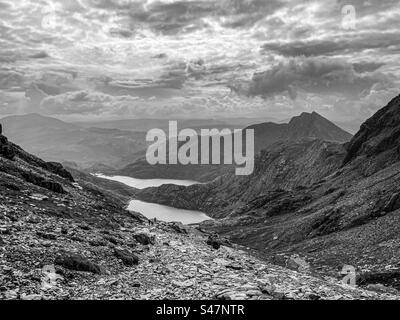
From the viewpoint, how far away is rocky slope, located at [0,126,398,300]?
2492 cm

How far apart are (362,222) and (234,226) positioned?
275ft

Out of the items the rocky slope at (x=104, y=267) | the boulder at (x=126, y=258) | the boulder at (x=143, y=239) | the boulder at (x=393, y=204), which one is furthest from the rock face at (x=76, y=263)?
the boulder at (x=393, y=204)

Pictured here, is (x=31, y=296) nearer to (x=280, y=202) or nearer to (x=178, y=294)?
(x=178, y=294)

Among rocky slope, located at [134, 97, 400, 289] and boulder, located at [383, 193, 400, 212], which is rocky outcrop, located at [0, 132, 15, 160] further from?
boulder, located at [383, 193, 400, 212]

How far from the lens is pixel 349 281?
49219 millimetres

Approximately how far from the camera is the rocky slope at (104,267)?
24.9 meters

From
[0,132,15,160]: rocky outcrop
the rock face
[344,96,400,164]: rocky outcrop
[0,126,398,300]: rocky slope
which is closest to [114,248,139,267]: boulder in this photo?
[0,126,398,300]: rocky slope

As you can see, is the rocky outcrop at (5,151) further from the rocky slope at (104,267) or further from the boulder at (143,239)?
the boulder at (143,239)

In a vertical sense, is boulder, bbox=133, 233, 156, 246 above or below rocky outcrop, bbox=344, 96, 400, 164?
below

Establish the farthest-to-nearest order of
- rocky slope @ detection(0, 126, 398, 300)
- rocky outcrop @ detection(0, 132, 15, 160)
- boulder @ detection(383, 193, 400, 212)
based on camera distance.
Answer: boulder @ detection(383, 193, 400, 212) → rocky outcrop @ detection(0, 132, 15, 160) → rocky slope @ detection(0, 126, 398, 300)

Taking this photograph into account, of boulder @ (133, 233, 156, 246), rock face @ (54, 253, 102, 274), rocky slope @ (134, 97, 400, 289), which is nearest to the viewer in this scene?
rock face @ (54, 253, 102, 274)

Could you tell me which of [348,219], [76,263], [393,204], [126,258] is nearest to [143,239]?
[126,258]

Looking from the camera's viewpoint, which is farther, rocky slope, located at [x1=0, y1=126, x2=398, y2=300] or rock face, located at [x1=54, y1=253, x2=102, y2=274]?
rock face, located at [x1=54, y1=253, x2=102, y2=274]

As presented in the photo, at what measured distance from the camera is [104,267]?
1260 inches
